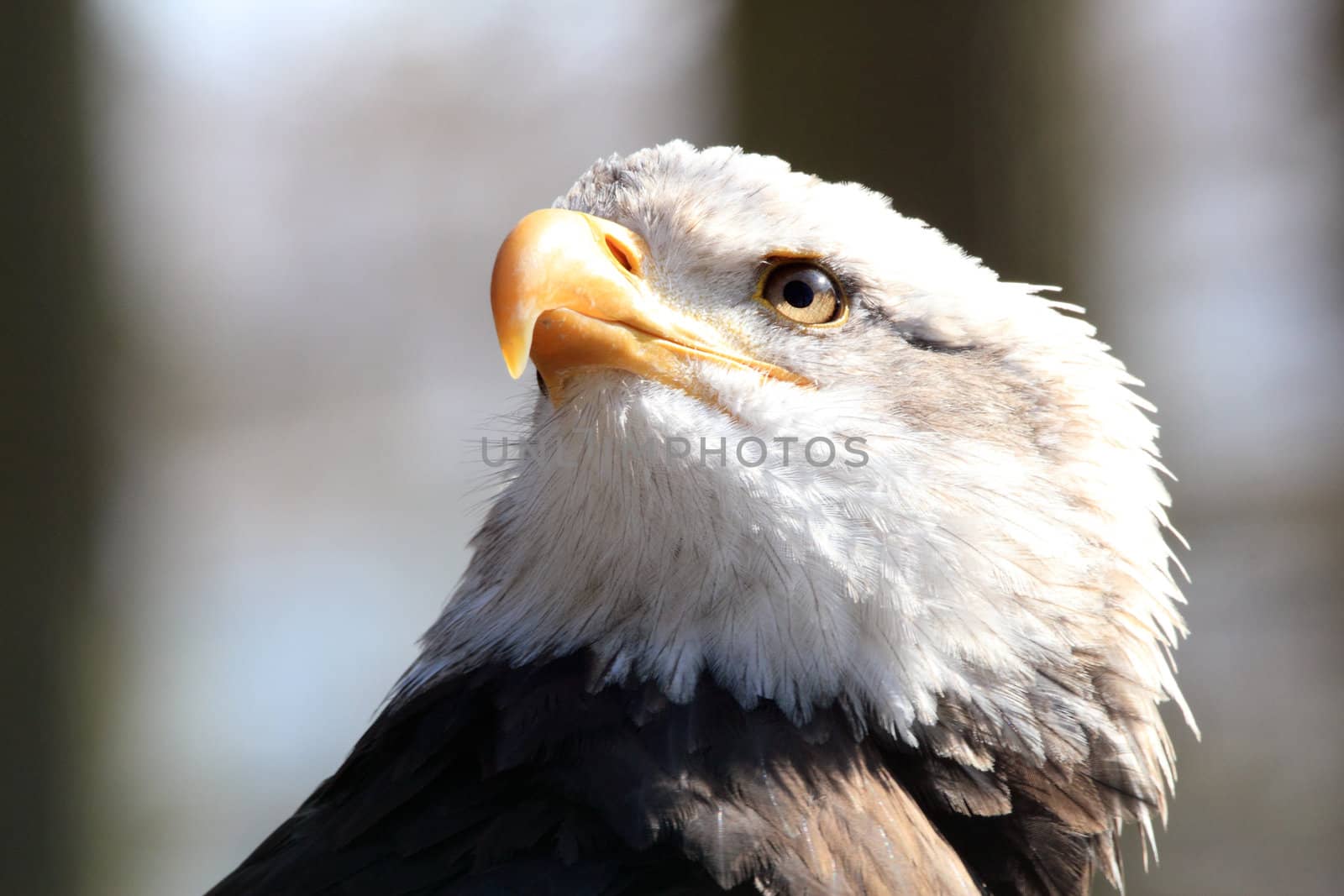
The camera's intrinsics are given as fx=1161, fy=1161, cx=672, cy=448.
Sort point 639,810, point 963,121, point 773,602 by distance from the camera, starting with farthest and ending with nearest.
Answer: point 963,121, point 773,602, point 639,810

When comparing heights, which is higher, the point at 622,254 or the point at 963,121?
the point at 963,121

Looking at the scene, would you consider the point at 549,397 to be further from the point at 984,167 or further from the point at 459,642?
the point at 984,167

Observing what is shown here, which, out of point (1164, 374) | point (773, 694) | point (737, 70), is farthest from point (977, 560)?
point (1164, 374)

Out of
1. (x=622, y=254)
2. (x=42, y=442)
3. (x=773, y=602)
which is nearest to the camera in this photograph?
(x=773, y=602)

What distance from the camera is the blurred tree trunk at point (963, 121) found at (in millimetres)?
3336

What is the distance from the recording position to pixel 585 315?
5.27ft

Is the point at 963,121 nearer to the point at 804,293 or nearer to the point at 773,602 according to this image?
the point at 804,293

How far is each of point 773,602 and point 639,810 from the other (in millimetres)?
338

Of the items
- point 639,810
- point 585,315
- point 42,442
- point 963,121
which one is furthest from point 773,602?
point 42,442

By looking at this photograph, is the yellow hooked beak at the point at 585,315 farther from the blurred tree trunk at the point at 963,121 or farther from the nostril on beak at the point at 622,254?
the blurred tree trunk at the point at 963,121

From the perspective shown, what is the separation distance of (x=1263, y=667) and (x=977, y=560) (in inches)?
135

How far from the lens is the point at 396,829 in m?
1.52

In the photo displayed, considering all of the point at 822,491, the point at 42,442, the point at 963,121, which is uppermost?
the point at 963,121

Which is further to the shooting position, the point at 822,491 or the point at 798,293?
the point at 798,293
